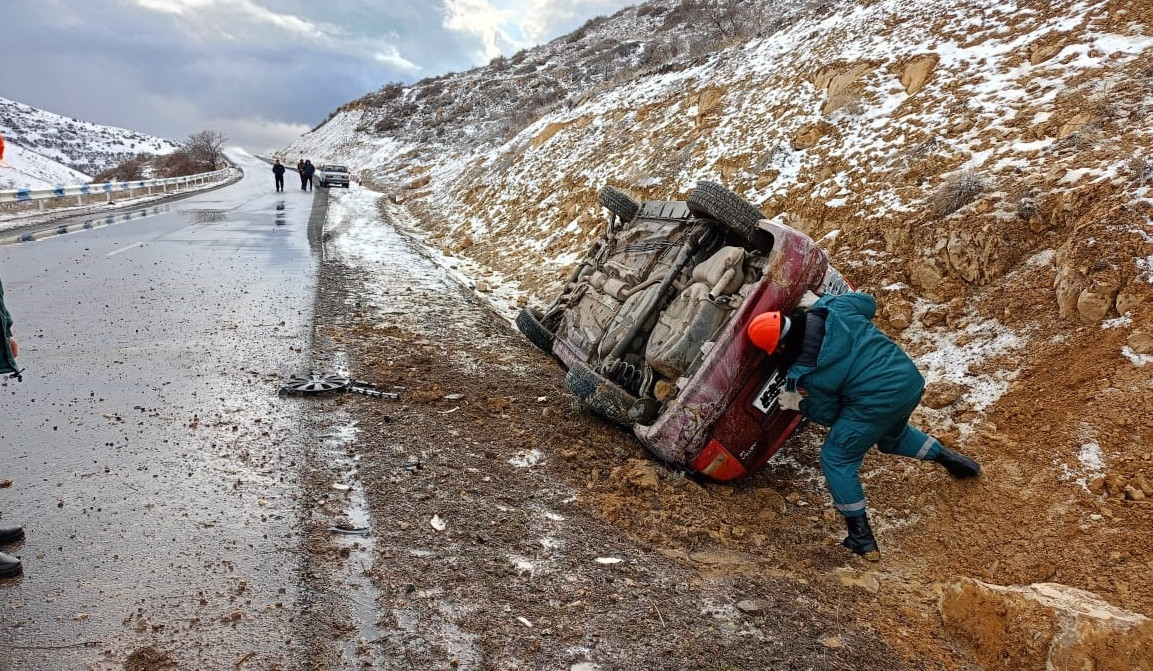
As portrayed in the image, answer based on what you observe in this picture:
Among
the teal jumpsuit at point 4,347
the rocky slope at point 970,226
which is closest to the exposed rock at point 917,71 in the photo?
the rocky slope at point 970,226

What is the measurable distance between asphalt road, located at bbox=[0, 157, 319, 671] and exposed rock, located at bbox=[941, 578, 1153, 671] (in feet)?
9.61

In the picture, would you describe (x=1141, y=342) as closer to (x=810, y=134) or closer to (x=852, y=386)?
(x=852, y=386)

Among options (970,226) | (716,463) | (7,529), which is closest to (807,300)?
(716,463)

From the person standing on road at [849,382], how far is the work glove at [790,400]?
0.03 meters

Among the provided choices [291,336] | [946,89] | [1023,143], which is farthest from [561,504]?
[946,89]

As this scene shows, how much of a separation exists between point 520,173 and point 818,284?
1373 cm

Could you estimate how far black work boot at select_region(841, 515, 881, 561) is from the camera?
352cm

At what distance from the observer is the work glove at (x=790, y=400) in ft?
12.3

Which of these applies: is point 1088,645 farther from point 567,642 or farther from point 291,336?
point 291,336

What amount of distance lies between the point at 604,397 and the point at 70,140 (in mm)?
97299

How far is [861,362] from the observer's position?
3.46 metres

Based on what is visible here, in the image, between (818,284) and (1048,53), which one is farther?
(1048,53)

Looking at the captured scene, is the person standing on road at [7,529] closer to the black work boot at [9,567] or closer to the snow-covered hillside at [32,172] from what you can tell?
the black work boot at [9,567]

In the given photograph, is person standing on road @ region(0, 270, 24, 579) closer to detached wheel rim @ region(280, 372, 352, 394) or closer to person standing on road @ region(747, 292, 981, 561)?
detached wheel rim @ region(280, 372, 352, 394)
